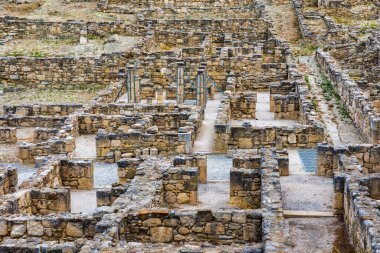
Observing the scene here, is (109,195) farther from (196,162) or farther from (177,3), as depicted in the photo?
(177,3)

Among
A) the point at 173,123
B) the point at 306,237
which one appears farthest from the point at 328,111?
the point at 306,237

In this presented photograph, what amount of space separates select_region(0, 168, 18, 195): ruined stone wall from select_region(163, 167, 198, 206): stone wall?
167 inches

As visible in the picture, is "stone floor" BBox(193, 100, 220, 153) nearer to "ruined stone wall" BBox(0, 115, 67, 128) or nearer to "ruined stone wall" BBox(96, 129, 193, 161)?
"ruined stone wall" BBox(96, 129, 193, 161)

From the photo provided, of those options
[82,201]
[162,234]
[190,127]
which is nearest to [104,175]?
[82,201]

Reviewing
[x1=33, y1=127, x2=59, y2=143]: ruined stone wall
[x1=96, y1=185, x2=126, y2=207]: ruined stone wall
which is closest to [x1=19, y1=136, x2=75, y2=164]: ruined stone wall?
[x1=33, y1=127, x2=59, y2=143]: ruined stone wall

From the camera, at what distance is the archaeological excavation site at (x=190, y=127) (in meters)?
16.0

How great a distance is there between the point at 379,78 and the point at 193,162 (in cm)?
1646

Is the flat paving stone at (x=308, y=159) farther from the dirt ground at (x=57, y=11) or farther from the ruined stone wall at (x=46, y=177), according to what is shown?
the dirt ground at (x=57, y=11)

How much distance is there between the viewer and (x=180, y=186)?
63.8ft

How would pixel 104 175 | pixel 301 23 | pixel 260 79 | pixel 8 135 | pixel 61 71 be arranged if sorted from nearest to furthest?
pixel 104 175 → pixel 8 135 → pixel 260 79 → pixel 61 71 → pixel 301 23

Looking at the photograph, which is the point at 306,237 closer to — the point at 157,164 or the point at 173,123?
the point at 157,164

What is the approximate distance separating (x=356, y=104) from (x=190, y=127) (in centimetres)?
574

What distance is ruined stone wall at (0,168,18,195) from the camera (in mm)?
21180

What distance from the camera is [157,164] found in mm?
20312
